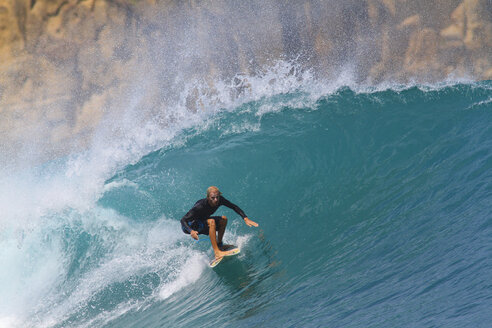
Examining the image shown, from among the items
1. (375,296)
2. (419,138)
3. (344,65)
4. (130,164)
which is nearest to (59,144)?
(130,164)

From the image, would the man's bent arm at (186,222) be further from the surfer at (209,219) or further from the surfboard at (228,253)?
the surfboard at (228,253)

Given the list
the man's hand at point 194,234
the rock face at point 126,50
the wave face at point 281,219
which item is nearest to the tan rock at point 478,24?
the rock face at point 126,50

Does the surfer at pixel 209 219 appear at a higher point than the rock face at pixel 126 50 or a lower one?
lower

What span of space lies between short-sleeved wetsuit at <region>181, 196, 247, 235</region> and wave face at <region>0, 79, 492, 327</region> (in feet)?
2.07

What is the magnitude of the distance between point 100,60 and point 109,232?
9285mm

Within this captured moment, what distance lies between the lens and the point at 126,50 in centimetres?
1568

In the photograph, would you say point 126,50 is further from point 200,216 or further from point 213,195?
point 213,195

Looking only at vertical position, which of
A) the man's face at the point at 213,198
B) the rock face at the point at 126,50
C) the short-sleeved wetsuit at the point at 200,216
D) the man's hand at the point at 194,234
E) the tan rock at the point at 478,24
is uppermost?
the rock face at the point at 126,50

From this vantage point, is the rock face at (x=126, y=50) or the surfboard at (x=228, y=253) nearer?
the surfboard at (x=228, y=253)

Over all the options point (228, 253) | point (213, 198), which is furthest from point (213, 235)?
point (213, 198)

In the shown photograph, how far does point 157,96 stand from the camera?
15.5m

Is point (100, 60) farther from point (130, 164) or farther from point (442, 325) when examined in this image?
point (442, 325)

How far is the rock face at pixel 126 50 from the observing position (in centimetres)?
1429

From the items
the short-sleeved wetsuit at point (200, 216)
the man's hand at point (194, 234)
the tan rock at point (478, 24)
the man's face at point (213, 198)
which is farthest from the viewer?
the tan rock at point (478, 24)
